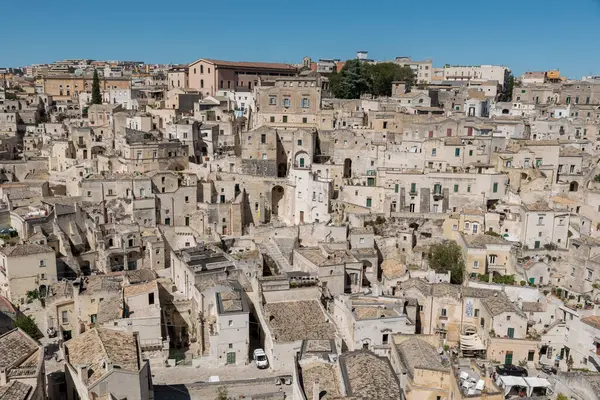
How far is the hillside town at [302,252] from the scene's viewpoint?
21.5m

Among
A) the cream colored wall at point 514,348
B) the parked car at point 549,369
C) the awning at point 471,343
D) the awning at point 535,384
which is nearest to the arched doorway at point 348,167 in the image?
the awning at point 471,343

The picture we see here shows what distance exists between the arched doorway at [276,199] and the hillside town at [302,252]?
161 mm

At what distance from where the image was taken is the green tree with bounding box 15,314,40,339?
1054 inches

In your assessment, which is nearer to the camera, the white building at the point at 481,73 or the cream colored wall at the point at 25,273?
the cream colored wall at the point at 25,273

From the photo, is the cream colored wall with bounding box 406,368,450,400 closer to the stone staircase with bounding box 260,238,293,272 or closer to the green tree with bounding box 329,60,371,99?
→ the stone staircase with bounding box 260,238,293,272

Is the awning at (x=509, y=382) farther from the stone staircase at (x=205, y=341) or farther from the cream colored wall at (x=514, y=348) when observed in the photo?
the stone staircase at (x=205, y=341)

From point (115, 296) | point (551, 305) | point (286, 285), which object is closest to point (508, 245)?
point (551, 305)

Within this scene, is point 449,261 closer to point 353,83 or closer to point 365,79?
point 353,83

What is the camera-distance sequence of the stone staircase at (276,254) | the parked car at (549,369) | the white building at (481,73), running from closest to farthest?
the parked car at (549,369) → the stone staircase at (276,254) → the white building at (481,73)

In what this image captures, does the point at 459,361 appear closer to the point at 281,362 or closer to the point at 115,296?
the point at 281,362

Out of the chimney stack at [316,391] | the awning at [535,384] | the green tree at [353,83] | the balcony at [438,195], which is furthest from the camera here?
the green tree at [353,83]

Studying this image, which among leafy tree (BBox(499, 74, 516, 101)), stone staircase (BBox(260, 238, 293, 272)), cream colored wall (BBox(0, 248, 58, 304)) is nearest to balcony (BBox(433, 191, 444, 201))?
stone staircase (BBox(260, 238, 293, 272))

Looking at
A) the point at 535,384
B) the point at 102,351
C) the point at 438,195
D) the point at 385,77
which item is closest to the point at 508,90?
the point at 385,77

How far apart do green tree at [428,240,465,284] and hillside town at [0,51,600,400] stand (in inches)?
4.1
